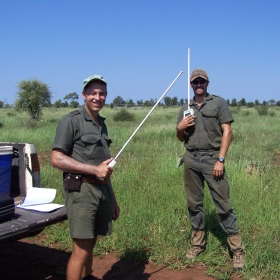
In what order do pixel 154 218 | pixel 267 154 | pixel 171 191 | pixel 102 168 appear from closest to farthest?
pixel 102 168 < pixel 154 218 < pixel 171 191 < pixel 267 154

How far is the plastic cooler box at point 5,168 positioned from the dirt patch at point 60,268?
2.81 ft

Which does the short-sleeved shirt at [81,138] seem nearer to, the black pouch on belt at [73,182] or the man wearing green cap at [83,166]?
the man wearing green cap at [83,166]

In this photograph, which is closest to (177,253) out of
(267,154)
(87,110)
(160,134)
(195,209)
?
(195,209)

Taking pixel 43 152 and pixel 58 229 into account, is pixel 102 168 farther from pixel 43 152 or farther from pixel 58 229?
pixel 43 152

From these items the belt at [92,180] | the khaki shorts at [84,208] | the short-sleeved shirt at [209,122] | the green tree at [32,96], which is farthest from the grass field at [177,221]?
the green tree at [32,96]

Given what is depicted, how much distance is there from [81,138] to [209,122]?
1.52m

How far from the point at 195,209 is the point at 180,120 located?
0.94 metres

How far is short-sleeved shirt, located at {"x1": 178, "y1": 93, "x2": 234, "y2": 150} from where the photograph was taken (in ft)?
12.3

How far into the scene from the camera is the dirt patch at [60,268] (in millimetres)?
3668

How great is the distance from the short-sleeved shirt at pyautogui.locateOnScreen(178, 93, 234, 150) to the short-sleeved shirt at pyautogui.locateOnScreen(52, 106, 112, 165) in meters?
1.26

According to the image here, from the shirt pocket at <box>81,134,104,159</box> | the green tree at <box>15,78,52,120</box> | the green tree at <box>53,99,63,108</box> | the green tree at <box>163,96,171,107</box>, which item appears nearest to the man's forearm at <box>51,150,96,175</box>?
the shirt pocket at <box>81,134,104,159</box>

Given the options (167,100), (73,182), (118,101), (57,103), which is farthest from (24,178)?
(118,101)

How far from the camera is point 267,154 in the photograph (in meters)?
9.53

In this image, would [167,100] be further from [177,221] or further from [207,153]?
[207,153]
